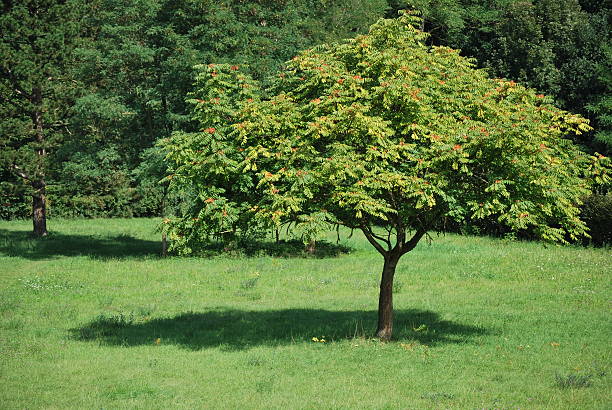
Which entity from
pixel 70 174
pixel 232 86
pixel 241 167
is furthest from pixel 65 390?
pixel 70 174

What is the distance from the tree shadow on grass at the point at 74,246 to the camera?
33531 mm

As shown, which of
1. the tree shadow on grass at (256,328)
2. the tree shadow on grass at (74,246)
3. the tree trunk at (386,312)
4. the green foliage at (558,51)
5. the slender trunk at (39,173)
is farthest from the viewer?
the green foliage at (558,51)

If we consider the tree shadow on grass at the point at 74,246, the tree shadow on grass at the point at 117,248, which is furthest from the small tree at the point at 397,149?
the tree shadow on grass at the point at 74,246

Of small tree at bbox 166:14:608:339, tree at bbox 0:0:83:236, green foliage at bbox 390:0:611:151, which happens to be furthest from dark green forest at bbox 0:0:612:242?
small tree at bbox 166:14:608:339

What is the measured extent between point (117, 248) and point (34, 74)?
33.7 feet

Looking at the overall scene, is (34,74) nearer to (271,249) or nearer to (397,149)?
(271,249)

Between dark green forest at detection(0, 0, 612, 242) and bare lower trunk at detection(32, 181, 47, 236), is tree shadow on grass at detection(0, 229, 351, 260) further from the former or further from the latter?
dark green forest at detection(0, 0, 612, 242)

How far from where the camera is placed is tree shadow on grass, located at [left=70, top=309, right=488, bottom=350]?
17500 mm

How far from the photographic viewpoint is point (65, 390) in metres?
13.3

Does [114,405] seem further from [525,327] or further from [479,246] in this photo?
[479,246]

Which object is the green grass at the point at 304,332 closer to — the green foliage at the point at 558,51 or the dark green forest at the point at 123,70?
the dark green forest at the point at 123,70

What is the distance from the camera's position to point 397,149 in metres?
15.0

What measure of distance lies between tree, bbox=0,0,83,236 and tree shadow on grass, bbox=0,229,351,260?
2.75 metres

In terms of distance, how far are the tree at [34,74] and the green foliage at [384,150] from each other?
→ 2163cm
